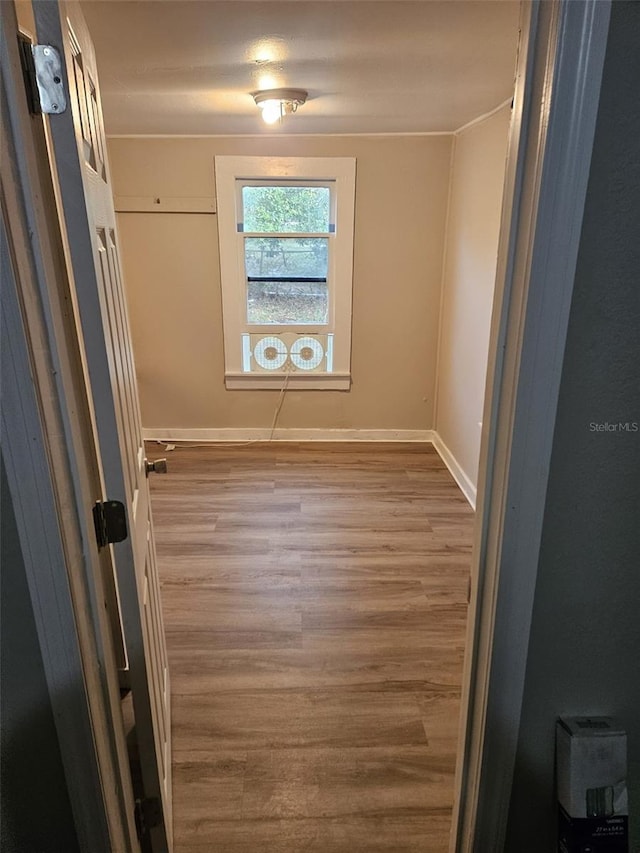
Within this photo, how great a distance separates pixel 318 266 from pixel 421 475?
1780 millimetres

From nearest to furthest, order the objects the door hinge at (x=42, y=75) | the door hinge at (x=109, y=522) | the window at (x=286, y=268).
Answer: the door hinge at (x=42, y=75) → the door hinge at (x=109, y=522) → the window at (x=286, y=268)

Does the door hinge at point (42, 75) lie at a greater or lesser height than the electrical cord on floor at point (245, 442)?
greater

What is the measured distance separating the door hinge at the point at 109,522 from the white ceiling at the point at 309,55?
1425mm

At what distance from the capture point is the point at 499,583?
107cm

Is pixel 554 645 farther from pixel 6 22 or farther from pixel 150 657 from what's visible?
pixel 6 22

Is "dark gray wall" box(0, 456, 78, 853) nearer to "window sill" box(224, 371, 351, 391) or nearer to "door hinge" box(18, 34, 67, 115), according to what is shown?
"door hinge" box(18, 34, 67, 115)

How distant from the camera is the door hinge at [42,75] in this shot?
0.84 metres

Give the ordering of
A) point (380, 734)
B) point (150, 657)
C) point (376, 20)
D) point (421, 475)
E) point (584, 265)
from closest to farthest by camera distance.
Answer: point (584, 265)
point (150, 657)
point (376, 20)
point (380, 734)
point (421, 475)

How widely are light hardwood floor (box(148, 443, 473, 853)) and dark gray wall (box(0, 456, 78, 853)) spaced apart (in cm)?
61

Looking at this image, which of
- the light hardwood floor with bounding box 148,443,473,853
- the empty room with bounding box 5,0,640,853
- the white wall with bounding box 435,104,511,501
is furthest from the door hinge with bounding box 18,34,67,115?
the white wall with bounding box 435,104,511,501

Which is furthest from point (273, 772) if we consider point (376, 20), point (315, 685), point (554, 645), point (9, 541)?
point (376, 20)

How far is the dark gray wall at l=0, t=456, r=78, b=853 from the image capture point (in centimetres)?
97

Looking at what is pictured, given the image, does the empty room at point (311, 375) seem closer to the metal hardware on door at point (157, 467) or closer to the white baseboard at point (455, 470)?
the white baseboard at point (455, 470)

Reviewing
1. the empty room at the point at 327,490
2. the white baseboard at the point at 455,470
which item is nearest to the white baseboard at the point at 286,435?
the white baseboard at the point at 455,470
